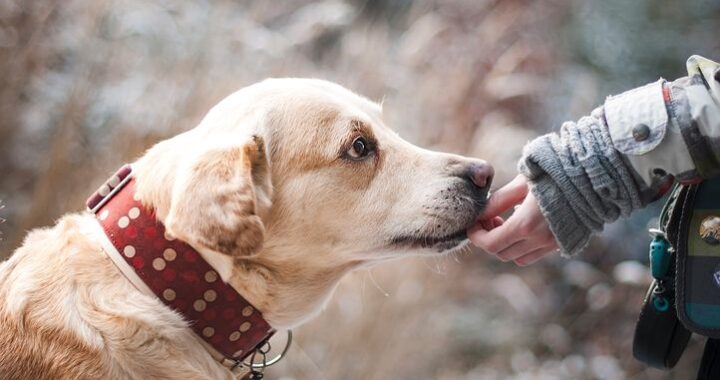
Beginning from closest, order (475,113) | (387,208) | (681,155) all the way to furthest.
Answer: (681,155) < (387,208) < (475,113)

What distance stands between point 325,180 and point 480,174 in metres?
0.40

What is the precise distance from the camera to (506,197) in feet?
6.16

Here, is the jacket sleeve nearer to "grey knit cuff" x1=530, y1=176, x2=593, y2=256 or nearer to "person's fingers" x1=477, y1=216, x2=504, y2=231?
"grey knit cuff" x1=530, y1=176, x2=593, y2=256

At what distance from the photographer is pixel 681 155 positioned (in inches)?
59.0

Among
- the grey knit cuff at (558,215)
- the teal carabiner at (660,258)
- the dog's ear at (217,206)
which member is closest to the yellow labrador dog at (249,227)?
the dog's ear at (217,206)

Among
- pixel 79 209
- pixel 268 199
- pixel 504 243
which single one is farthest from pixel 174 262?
pixel 79 209

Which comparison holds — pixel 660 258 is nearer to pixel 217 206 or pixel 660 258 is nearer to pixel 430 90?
pixel 217 206

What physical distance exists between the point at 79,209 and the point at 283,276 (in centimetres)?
190

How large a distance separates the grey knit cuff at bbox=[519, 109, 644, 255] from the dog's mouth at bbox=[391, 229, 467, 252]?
0.94ft

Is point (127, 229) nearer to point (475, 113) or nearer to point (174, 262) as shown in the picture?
point (174, 262)

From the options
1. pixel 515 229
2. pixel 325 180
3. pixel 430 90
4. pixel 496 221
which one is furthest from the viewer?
pixel 430 90

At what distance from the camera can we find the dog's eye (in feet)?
6.13

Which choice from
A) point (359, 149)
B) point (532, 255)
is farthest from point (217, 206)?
point (532, 255)

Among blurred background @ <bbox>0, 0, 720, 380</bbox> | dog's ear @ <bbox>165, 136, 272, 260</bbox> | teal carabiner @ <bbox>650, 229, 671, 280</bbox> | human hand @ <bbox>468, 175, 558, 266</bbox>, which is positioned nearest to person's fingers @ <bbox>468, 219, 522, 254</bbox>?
human hand @ <bbox>468, 175, 558, 266</bbox>
